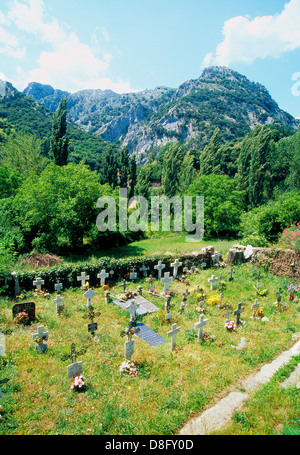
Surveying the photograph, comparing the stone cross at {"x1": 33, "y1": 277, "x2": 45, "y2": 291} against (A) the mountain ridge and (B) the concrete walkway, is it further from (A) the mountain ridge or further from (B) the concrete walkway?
(A) the mountain ridge

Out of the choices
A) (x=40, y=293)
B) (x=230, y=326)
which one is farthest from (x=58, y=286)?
(x=230, y=326)

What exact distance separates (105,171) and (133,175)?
17.1ft

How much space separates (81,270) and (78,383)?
8075 mm

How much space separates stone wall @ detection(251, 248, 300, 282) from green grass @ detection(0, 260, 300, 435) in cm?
410

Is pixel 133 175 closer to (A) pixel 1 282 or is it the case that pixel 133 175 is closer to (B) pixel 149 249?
(B) pixel 149 249

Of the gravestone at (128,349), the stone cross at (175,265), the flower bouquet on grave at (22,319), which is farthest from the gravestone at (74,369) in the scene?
the stone cross at (175,265)

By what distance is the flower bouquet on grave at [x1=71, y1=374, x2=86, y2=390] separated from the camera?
667 centimetres

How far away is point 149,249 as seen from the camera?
24484 mm

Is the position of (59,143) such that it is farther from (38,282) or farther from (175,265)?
(175,265)

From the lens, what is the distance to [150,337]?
9680 millimetres

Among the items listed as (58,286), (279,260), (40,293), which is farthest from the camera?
(279,260)

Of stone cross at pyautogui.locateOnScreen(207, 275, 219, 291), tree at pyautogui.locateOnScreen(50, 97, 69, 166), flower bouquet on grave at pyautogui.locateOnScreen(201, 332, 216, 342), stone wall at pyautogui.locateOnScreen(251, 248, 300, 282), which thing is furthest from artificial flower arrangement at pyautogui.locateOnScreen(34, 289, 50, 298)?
tree at pyautogui.locateOnScreen(50, 97, 69, 166)
